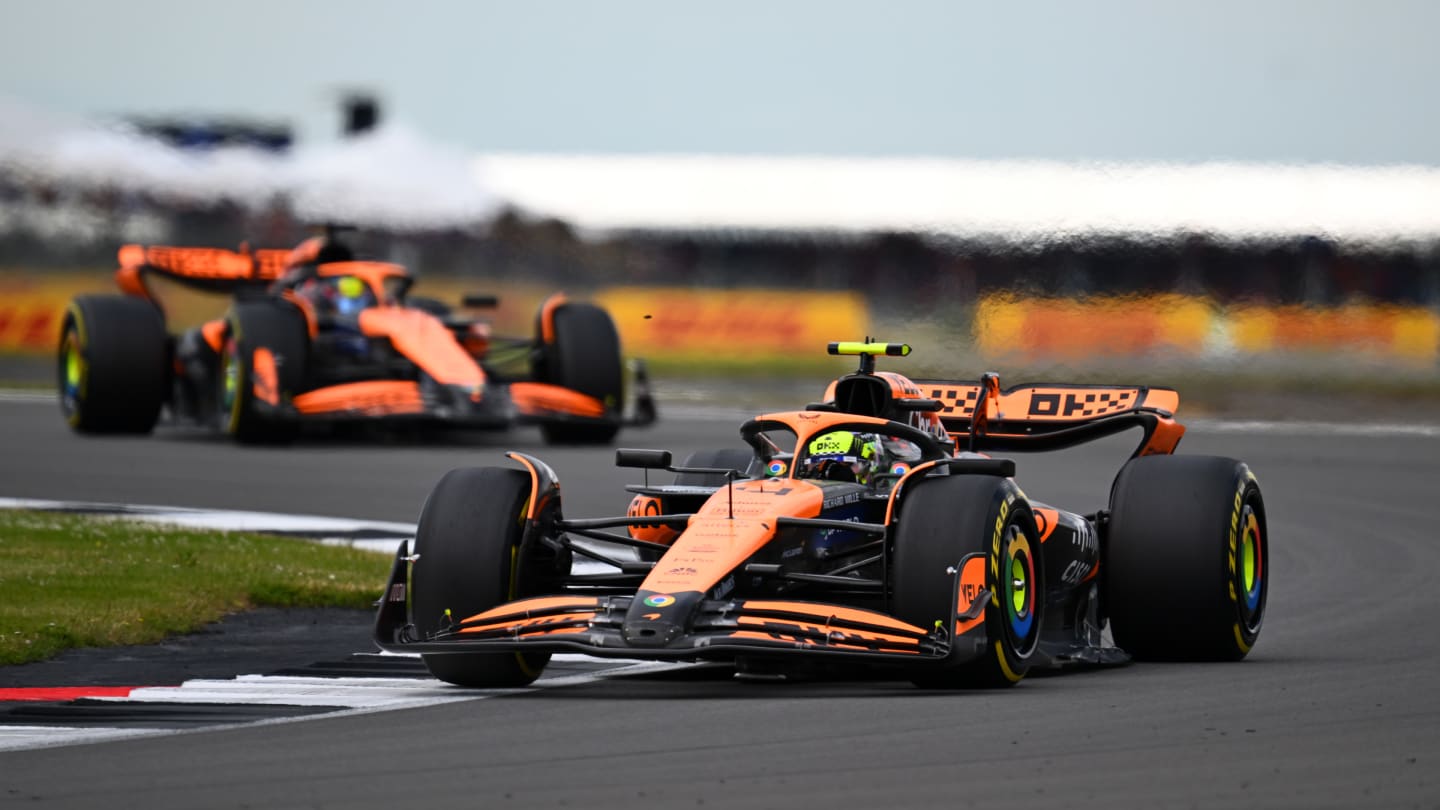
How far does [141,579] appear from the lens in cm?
1288

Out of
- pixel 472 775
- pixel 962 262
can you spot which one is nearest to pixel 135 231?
pixel 962 262

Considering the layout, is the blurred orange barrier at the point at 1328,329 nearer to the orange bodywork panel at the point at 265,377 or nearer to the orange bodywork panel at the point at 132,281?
the orange bodywork panel at the point at 265,377

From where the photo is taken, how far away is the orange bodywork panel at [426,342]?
2270 centimetres

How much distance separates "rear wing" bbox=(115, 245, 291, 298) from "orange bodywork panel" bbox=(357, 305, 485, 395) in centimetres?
203

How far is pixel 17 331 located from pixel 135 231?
397cm

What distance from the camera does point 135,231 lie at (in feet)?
108

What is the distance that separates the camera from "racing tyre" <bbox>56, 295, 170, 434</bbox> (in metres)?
24.2

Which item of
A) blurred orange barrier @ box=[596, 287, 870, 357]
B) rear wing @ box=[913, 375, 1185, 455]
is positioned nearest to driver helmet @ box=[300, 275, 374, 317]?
blurred orange barrier @ box=[596, 287, 870, 357]

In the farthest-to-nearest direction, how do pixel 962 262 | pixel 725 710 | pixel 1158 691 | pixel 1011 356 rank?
pixel 962 262, pixel 1011 356, pixel 1158 691, pixel 725 710

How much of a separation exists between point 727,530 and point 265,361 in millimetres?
13454

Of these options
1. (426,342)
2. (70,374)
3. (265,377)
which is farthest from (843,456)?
(70,374)

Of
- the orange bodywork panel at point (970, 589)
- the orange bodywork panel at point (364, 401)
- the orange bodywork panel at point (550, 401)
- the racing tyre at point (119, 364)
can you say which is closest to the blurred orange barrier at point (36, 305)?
the racing tyre at point (119, 364)

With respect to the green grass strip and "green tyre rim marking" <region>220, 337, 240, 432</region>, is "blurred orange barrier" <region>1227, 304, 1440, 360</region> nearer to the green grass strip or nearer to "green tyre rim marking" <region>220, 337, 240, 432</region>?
"green tyre rim marking" <region>220, 337, 240, 432</region>

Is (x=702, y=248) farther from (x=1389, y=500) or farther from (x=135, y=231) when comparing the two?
(x=1389, y=500)
